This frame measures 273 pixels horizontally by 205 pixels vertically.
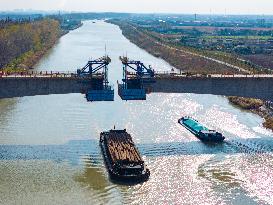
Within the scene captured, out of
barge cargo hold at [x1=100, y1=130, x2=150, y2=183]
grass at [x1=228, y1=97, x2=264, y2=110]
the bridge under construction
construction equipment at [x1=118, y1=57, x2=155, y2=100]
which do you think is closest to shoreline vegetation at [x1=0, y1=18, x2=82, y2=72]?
the bridge under construction

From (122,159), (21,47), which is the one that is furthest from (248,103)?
(21,47)

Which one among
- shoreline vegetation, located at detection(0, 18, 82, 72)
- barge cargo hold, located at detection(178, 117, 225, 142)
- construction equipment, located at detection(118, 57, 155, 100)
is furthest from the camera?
shoreline vegetation, located at detection(0, 18, 82, 72)

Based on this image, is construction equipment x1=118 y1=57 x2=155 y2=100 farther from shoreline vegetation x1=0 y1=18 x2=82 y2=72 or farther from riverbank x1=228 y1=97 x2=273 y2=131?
shoreline vegetation x1=0 y1=18 x2=82 y2=72

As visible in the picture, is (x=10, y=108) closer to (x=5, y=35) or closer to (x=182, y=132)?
(x=182, y=132)

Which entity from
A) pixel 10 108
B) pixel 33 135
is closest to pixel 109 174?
pixel 33 135

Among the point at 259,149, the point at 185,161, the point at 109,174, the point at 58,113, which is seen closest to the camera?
the point at 109,174

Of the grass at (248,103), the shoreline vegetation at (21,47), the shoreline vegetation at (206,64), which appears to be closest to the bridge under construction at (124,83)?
the shoreline vegetation at (206,64)
